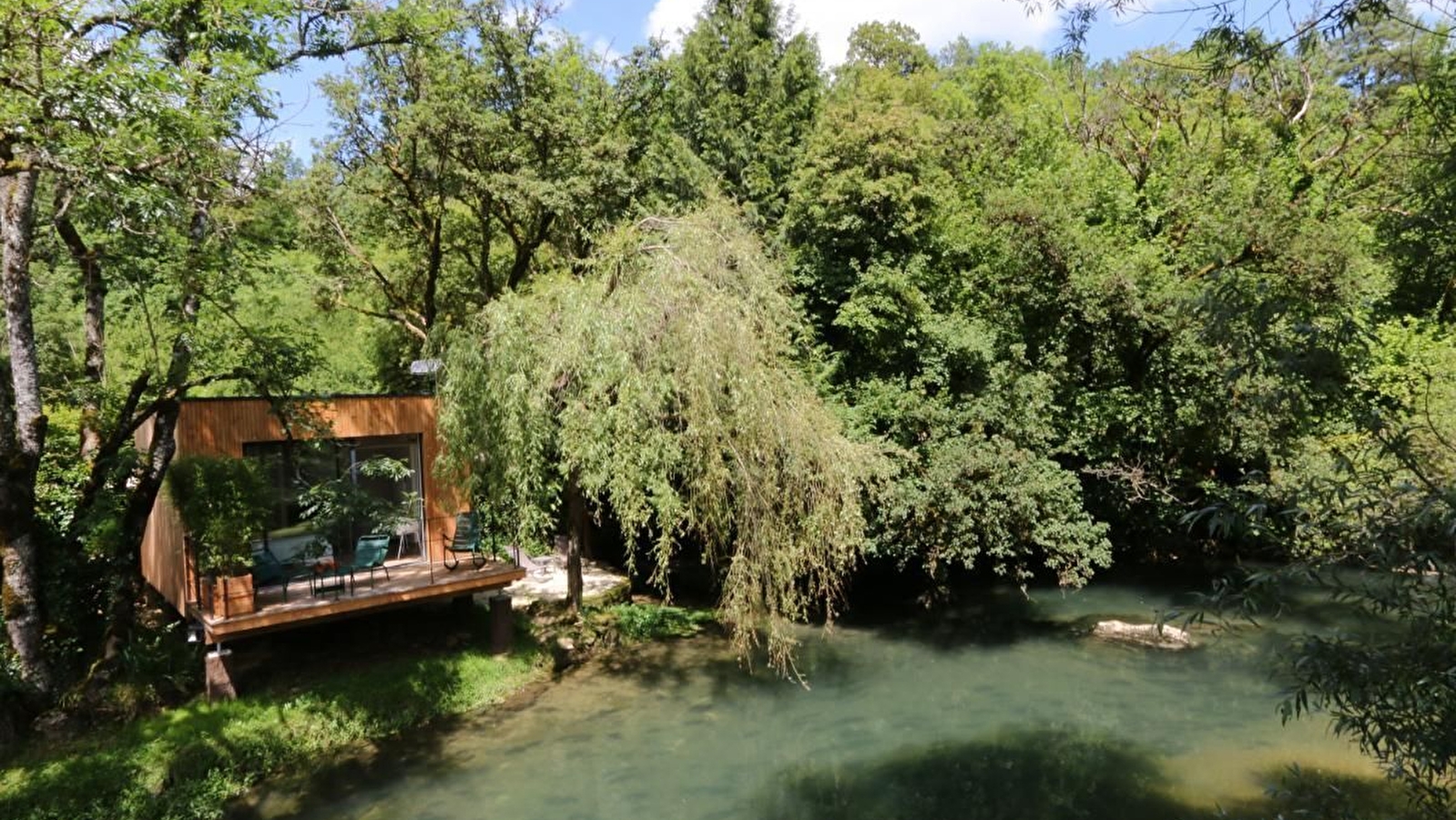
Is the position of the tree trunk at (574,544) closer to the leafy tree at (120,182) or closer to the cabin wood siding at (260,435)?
the cabin wood siding at (260,435)

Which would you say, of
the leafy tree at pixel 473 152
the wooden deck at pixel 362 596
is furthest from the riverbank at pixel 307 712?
the leafy tree at pixel 473 152

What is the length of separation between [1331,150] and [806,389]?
1585cm

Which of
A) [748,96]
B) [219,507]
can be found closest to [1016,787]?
[219,507]

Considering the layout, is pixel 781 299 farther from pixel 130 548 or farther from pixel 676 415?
pixel 130 548

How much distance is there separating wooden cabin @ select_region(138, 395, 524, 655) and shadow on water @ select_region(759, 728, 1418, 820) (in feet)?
19.9

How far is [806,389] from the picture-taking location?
41.6ft

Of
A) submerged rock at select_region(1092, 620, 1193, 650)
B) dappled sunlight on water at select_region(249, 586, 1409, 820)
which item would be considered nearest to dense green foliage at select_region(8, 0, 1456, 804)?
submerged rock at select_region(1092, 620, 1193, 650)

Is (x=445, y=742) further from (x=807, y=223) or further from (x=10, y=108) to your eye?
(x=807, y=223)

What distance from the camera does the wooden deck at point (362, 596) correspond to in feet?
35.7

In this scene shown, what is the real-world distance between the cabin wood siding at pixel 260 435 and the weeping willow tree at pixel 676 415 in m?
2.14

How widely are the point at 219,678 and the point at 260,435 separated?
369 centimetres

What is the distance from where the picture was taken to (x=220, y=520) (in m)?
10.9

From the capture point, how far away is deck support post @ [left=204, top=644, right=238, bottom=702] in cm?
1086

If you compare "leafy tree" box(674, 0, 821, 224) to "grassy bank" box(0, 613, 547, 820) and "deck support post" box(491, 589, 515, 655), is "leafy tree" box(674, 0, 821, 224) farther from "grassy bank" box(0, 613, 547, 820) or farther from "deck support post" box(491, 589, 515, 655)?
"grassy bank" box(0, 613, 547, 820)
